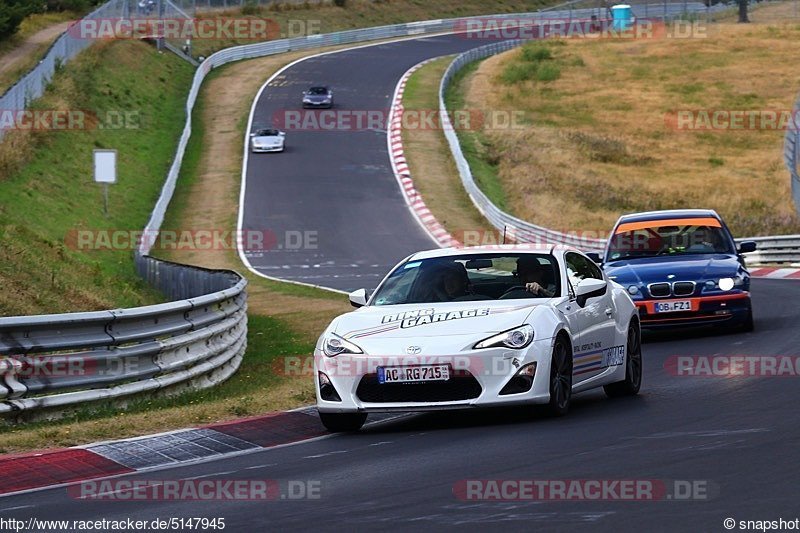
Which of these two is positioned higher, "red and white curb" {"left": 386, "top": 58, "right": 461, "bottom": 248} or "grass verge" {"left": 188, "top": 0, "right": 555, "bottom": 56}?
"grass verge" {"left": 188, "top": 0, "right": 555, "bottom": 56}

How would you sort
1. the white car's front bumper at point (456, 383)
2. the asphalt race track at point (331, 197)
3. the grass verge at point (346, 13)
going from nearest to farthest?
the white car's front bumper at point (456, 383) → the asphalt race track at point (331, 197) → the grass verge at point (346, 13)

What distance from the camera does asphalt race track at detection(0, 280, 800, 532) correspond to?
23.2 ft

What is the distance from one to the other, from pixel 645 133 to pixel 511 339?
177 ft

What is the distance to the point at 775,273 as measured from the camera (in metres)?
30.7

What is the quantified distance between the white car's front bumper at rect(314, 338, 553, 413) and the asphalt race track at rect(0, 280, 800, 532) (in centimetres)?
24

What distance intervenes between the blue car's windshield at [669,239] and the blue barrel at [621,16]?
79124 millimetres

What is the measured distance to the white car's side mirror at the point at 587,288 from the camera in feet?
38.0

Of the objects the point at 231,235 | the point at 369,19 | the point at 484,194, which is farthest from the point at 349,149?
the point at 369,19

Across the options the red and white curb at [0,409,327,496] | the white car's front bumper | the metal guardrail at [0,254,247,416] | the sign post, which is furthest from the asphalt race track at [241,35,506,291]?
the white car's front bumper

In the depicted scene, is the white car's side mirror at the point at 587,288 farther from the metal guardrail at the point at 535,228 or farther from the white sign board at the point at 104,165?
the white sign board at the point at 104,165

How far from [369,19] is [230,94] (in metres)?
30.0

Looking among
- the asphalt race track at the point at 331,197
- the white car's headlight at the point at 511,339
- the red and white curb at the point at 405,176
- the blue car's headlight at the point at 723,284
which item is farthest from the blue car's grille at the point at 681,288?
the red and white curb at the point at 405,176

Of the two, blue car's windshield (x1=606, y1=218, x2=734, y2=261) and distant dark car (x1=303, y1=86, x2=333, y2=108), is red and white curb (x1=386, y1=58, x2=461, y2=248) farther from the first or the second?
blue car's windshield (x1=606, y1=218, x2=734, y2=261)

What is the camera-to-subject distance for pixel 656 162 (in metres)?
57.4
